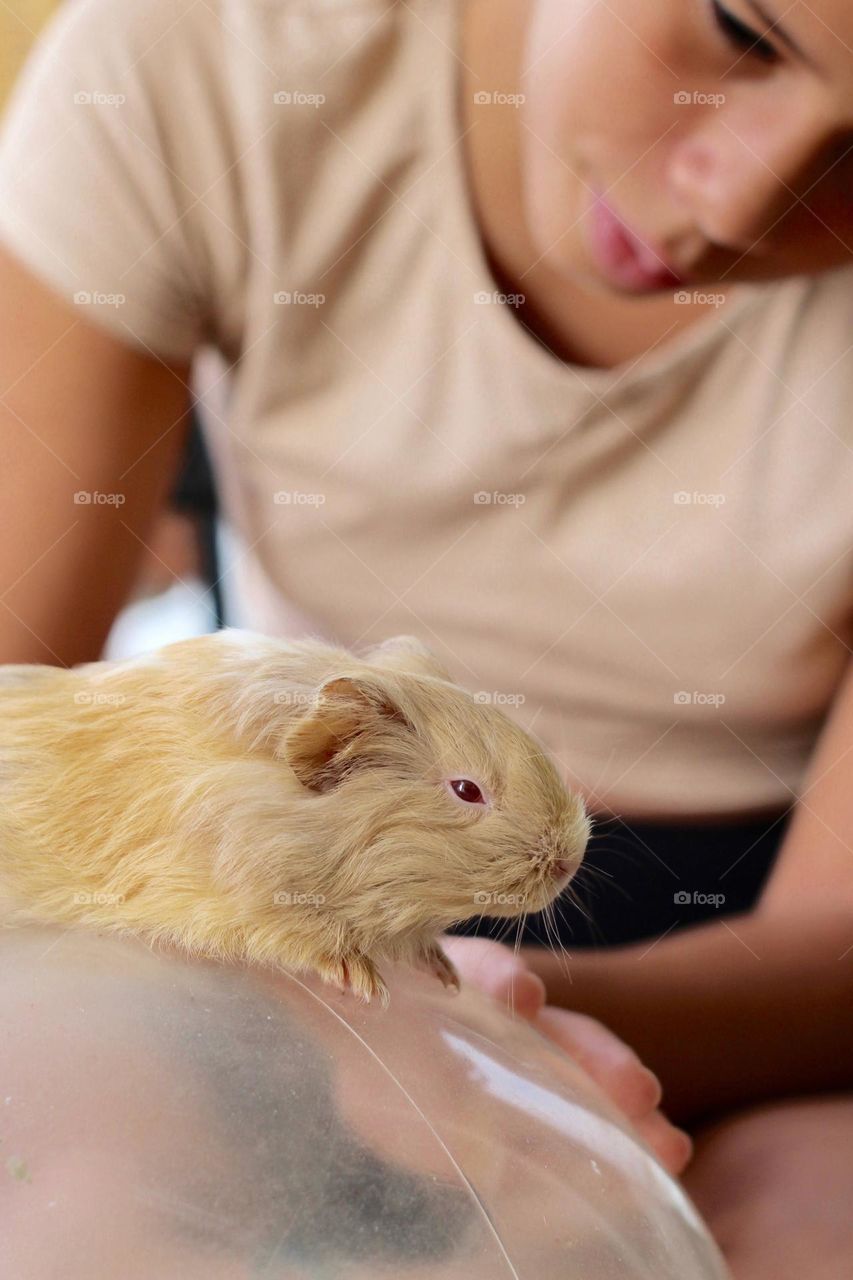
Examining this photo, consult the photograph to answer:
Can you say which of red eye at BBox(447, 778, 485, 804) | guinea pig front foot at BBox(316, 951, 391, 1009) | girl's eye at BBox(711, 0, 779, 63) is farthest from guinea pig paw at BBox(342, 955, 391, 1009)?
girl's eye at BBox(711, 0, 779, 63)

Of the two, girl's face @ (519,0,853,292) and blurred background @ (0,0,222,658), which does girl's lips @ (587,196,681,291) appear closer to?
girl's face @ (519,0,853,292)

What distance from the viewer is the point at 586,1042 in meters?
0.82

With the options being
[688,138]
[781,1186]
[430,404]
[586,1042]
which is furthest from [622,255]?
[781,1186]


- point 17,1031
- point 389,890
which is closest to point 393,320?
point 389,890

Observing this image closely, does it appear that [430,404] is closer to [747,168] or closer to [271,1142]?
[747,168]

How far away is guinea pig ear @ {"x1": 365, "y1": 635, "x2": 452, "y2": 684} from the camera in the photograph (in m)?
0.62

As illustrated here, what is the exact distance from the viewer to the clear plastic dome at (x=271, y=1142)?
1.38 ft

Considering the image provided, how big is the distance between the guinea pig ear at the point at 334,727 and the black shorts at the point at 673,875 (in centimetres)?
70

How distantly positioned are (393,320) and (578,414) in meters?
0.23

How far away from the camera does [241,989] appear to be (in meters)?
0.51

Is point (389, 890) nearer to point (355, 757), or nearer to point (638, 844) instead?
point (355, 757)

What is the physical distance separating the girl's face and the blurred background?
0.47 meters

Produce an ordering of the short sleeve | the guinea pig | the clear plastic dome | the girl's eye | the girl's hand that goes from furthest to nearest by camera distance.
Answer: the short sleeve → the girl's eye → the girl's hand → the guinea pig → the clear plastic dome

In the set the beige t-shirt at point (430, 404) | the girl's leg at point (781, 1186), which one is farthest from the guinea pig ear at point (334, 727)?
the beige t-shirt at point (430, 404)
